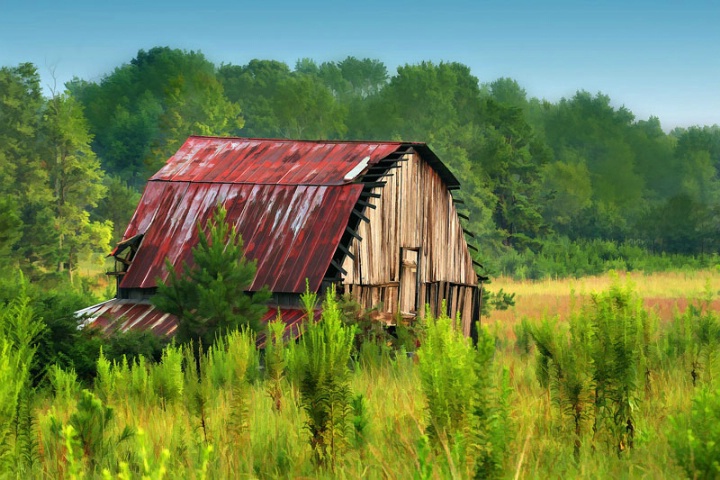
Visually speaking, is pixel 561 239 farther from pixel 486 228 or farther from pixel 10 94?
pixel 10 94

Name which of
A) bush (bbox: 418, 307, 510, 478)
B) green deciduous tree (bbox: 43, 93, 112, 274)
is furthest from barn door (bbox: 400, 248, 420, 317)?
green deciduous tree (bbox: 43, 93, 112, 274)

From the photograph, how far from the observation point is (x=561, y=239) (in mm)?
69375

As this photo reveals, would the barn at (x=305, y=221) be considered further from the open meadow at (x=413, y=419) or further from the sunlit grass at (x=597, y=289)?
the open meadow at (x=413, y=419)

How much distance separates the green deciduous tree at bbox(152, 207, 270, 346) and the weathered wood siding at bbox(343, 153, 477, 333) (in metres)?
4.96

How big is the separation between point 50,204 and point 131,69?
235 feet

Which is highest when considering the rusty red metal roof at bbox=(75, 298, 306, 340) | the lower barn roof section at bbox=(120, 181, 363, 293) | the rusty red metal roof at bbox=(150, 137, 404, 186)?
the rusty red metal roof at bbox=(150, 137, 404, 186)

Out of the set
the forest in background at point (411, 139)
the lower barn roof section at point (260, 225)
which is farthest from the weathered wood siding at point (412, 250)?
the forest in background at point (411, 139)

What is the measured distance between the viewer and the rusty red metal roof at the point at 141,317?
21.6 metres

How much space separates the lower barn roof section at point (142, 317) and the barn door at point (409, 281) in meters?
4.10

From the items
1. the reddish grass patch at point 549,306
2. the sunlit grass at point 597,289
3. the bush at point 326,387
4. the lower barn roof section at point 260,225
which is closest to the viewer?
the bush at point 326,387

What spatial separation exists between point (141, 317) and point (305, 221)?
4222 mm

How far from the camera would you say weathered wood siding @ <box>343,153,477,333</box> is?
960 inches

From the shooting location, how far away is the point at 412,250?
26.8m

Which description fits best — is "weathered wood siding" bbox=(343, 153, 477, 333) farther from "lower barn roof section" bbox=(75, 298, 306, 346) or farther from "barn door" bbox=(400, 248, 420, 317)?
"lower barn roof section" bbox=(75, 298, 306, 346)
